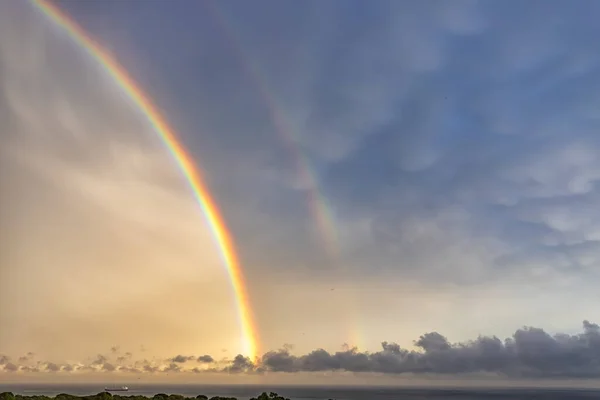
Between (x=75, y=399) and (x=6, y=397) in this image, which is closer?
(x=6, y=397)

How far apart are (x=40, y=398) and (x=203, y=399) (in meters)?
30.4

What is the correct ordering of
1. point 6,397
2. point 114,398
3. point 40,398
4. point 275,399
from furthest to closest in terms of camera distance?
point 275,399, point 114,398, point 40,398, point 6,397

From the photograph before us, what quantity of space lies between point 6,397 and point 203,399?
37350mm

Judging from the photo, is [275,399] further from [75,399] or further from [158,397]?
[75,399]

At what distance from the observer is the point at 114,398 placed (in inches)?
3519

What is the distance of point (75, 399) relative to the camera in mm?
85625

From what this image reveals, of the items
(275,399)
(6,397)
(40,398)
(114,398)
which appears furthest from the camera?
(275,399)

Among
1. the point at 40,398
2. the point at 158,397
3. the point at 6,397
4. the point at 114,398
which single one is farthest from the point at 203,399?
the point at 6,397

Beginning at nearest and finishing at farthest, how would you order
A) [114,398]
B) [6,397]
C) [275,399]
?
[6,397], [114,398], [275,399]

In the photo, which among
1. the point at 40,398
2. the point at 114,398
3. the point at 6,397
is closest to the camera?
the point at 6,397

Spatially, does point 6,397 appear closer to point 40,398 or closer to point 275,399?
point 40,398

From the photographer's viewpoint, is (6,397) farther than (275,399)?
No

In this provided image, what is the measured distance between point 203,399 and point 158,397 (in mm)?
10958

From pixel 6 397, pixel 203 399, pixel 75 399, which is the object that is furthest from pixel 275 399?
pixel 6 397
